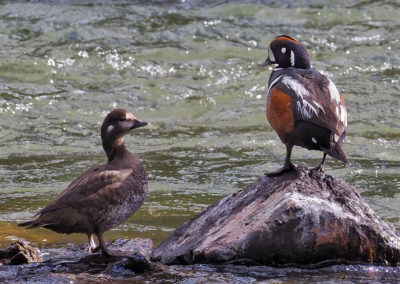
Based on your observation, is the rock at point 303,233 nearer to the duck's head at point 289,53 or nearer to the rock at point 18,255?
the rock at point 18,255

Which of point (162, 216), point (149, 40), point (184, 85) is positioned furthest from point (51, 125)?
point (162, 216)

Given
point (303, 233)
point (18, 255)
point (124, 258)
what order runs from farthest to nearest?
1. point (18, 255)
2. point (124, 258)
3. point (303, 233)

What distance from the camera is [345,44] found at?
15.5m

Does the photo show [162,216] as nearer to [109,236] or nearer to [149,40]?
[109,236]

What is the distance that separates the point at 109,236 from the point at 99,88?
6.88 m

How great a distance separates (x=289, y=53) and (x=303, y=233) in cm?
189

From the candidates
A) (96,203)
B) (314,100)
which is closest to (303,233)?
(314,100)

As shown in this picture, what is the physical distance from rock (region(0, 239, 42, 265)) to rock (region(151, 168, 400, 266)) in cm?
105

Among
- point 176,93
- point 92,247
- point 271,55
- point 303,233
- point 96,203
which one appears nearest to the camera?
point 303,233

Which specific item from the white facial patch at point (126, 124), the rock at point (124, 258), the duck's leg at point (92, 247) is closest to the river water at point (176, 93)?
the rock at point (124, 258)

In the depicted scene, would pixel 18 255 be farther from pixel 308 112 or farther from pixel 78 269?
pixel 308 112

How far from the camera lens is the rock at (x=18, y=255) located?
615cm

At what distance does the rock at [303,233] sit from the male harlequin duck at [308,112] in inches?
11.9

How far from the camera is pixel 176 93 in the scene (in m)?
14.1
